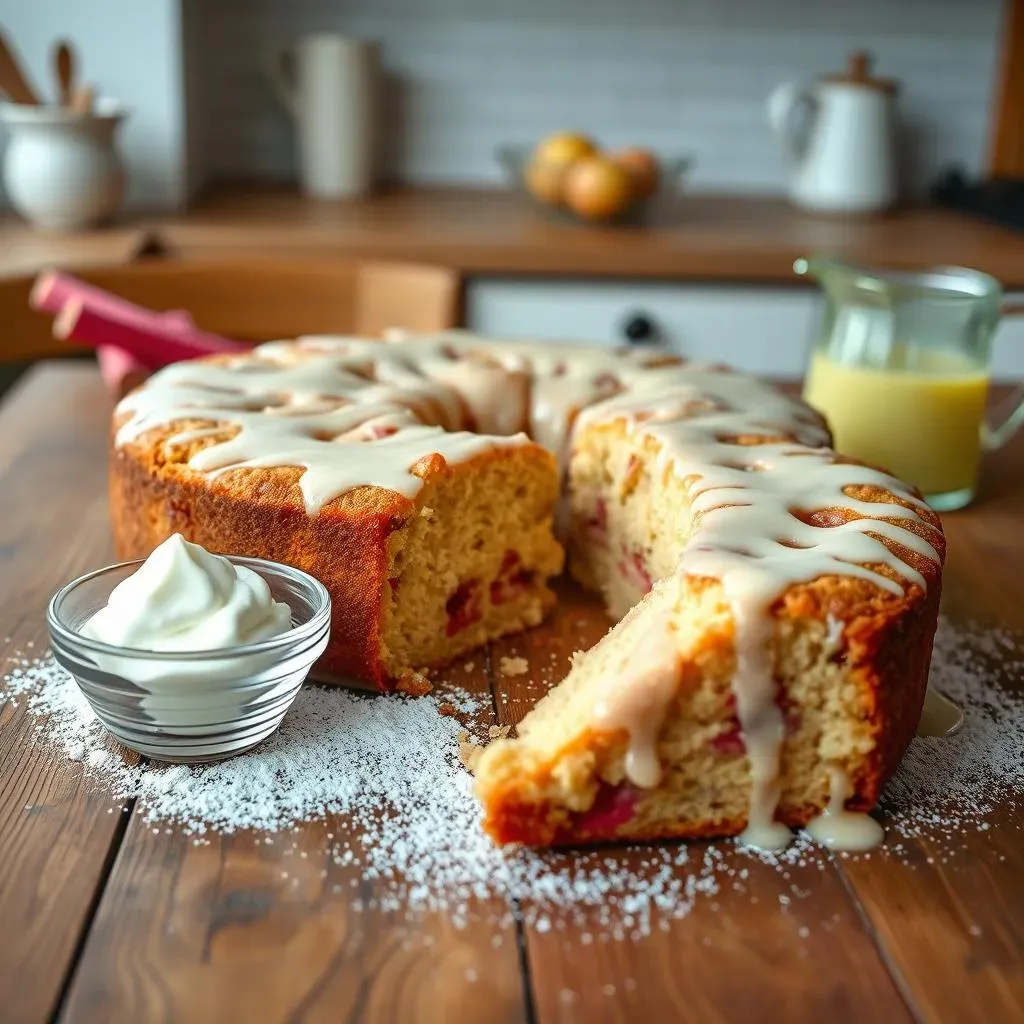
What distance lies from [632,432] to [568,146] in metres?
1.93

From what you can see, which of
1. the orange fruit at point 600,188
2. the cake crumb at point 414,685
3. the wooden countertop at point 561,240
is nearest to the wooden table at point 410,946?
the cake crumb at point 414,685

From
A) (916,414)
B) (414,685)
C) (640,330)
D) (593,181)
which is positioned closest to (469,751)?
(414,685)

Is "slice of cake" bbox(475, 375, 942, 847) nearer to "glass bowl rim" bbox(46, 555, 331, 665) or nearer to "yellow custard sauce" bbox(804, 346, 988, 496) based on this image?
"glass bowl rim" bbox(46, 555, 331, 665)

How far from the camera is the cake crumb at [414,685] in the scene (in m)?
1.37

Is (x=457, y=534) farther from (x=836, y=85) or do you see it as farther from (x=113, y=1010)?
(x=836, y=85)

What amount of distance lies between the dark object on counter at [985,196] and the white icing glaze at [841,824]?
267cm

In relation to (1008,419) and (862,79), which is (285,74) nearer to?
(862,79)

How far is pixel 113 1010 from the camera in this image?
0.88 meters

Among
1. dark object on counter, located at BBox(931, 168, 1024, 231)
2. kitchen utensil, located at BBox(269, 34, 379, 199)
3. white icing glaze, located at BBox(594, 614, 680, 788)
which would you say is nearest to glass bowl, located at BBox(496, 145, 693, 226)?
kitchen utensil, located at BBox(269, 34, 379, 199)

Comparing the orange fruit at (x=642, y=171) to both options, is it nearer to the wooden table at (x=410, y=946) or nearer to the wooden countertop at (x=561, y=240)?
the wooden countertop at (x=561, y=240)

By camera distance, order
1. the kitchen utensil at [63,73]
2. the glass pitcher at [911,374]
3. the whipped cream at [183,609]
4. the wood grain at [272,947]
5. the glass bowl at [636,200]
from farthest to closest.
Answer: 1. the glass bowl at [636,200]
2. the kitchen utensil at [63,73]
3. the glass pitcher at [911,374]
4. the whipped cream at [183,609]
5. the wood grain at [272,947]

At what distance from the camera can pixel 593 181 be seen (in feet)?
10.3

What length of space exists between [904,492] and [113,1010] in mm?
973

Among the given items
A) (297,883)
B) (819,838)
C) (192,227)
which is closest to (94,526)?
(297,883)
